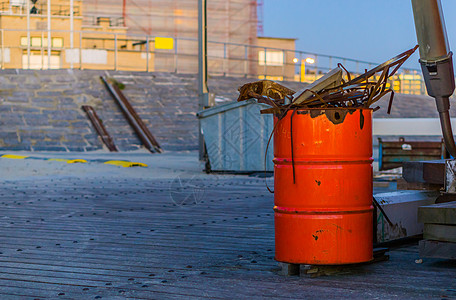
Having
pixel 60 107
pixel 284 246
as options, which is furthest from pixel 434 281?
pixel 60 107

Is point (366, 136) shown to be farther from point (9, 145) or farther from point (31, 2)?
point (31, 2)

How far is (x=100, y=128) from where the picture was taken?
73.0ft

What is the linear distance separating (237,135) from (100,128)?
916 cm

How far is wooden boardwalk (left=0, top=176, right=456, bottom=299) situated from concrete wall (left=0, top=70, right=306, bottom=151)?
12.5 meters

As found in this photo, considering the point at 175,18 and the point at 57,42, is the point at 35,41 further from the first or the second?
the point at 175,18

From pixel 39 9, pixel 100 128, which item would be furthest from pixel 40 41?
pixel 100 128

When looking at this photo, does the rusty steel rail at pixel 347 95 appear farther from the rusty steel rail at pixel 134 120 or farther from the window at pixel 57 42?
the window at pixel 57 42

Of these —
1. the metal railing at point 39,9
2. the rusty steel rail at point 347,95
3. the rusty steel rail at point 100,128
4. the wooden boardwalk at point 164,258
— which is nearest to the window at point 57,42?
the metal railing at point 39,9

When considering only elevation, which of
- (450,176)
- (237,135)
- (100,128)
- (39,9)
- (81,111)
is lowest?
(450,176)

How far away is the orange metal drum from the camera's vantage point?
14.6ft

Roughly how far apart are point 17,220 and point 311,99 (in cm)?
407

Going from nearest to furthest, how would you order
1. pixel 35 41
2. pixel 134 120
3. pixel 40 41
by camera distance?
pixel 134 120, pixel 40 41, pixel 35 41

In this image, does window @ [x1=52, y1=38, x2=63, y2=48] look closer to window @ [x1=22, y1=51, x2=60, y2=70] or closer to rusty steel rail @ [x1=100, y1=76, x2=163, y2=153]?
window @ [x1=22, y1=51, x2=60, y2=70]

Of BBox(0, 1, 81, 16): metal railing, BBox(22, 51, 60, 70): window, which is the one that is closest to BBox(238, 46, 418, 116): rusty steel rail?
BBox(22, 51, 60, 70): window
